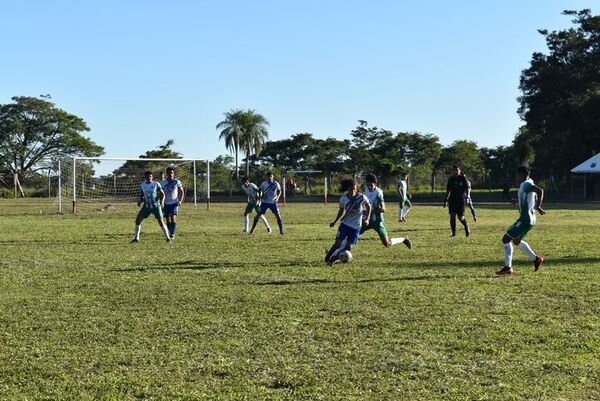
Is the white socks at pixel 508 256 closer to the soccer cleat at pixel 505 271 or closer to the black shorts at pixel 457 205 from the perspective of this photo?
the soccer cleat at pixel 505 271

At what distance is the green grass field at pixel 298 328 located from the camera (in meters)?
6.05

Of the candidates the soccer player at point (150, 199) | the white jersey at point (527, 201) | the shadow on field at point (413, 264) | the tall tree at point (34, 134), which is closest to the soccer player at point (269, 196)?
the soccer player at point (150, 199)

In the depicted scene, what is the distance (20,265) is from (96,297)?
4649mm

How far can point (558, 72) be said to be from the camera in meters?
65.9

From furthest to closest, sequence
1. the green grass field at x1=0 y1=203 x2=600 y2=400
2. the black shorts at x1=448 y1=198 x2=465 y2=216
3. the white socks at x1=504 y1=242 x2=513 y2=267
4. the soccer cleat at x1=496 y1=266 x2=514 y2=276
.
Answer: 1. the black shorts at x1=448 y1=198 x2=465 y2=216
2. the white socks at x1=504 y1=242 x2=513 y2=267
3. the soccer cleat at x1=496 y1=266 x2=514 y2=276
4. the green grass field at x1=0 y1=203 x2=600 y2=400

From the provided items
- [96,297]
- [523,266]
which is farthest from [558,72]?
[96,297]

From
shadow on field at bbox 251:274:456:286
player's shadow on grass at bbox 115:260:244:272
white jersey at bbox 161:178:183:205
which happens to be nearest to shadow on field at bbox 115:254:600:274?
player's shadow on grass at bbox 115:260:244:272

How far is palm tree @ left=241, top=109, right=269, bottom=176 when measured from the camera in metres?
91.0

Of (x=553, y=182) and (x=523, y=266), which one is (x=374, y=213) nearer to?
(x=523, y=266)

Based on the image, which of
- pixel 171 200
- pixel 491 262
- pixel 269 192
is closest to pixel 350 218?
pixel 491 262

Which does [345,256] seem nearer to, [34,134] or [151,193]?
[151,193]

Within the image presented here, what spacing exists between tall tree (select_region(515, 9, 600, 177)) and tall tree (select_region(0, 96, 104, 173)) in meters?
54.8

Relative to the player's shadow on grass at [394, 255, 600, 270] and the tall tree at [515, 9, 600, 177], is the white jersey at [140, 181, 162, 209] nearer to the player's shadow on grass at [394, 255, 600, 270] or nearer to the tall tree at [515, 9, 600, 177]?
the player's shadow on grass at [394, 255, 600, 270]

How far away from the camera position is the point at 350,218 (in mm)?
13656
